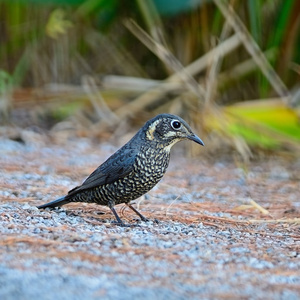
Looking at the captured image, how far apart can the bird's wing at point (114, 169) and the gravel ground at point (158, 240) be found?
0.23 metres

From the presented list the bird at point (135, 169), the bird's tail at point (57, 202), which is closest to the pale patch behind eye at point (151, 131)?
the bird at point (135, 169)

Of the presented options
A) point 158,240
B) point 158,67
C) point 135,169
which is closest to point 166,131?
point 135,169

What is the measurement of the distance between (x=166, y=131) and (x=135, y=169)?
1.26 feet

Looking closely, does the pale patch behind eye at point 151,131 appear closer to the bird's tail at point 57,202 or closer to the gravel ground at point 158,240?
the gravel ground at point 158,240

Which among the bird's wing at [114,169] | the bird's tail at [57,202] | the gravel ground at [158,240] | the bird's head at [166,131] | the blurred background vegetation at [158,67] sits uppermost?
the blurred background vegetation at [158,67]

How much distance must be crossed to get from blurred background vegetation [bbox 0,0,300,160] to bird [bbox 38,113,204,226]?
98.1 inches

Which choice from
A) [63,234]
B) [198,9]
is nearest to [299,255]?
[63,234]

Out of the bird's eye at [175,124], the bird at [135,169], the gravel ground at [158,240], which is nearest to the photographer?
the gravel ground at [158,240]

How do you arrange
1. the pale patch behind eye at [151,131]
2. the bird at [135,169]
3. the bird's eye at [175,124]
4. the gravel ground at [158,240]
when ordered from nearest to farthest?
the gravel ground at [158,240], the bird at [135,169], the pale patch behind eye at [151,131], the bird's eye at [175,124]

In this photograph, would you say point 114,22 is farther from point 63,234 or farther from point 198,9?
point 63,234

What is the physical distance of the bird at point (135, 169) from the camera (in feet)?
15.1

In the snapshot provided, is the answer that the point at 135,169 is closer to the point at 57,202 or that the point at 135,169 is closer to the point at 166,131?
the point at 166,131

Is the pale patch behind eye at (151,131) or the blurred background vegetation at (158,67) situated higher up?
the blurred background vegetation at (158,67)

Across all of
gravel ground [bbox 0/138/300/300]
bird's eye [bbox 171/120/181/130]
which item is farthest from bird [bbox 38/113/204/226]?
gravel ground [bbox 0/138/300/300]
